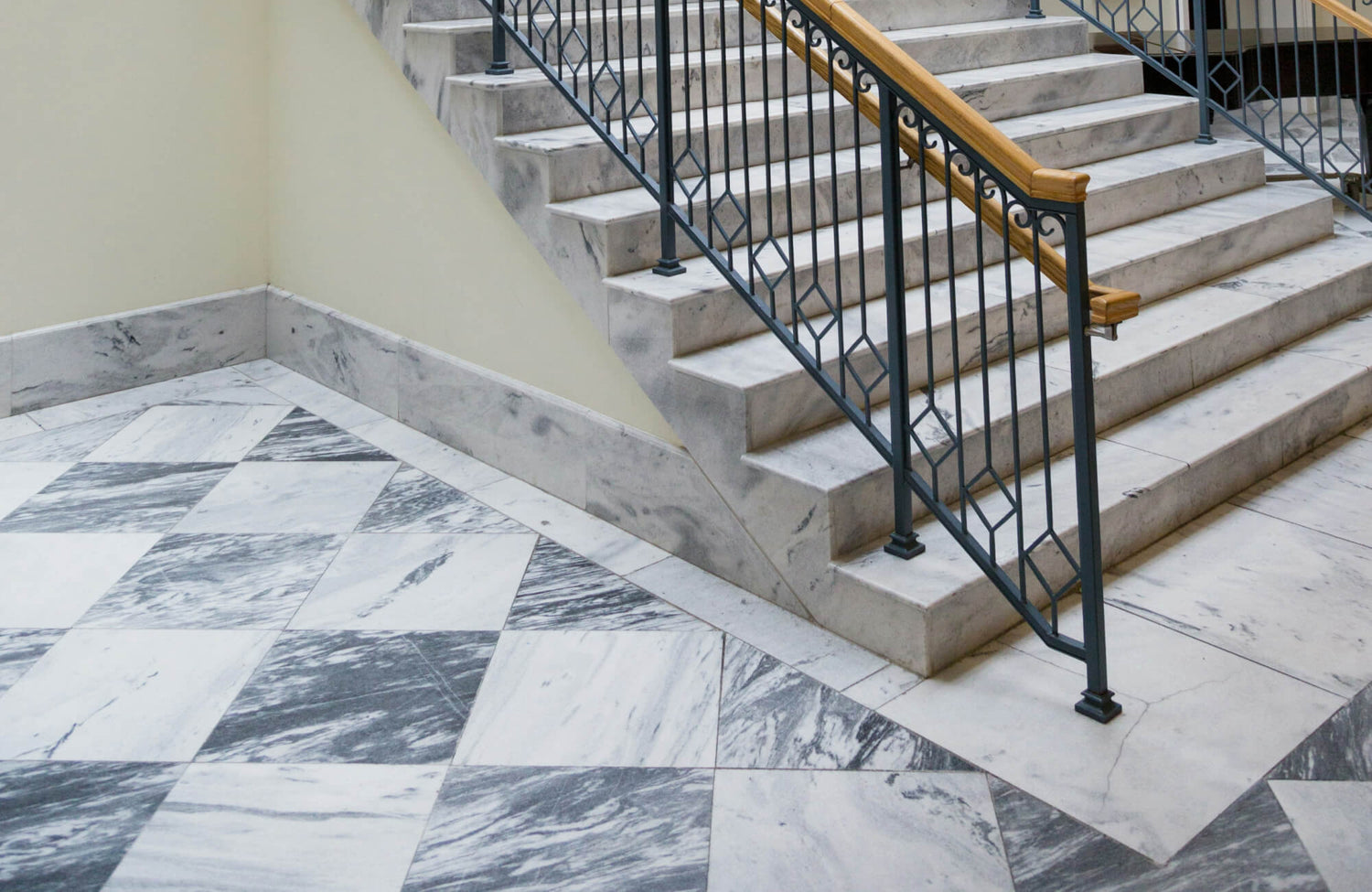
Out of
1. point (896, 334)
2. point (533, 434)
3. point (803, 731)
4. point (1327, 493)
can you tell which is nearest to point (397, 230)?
point (533, 434)

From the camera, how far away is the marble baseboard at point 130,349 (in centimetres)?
470

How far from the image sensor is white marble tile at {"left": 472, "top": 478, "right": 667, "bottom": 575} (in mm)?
3551

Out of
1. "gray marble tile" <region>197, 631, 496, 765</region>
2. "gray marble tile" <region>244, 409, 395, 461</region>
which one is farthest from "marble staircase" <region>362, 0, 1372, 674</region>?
"gray marble tile" <region>244, 409, 395, 461</region>

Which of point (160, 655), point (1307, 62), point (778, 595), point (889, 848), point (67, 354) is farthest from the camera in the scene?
point (1307, 62)

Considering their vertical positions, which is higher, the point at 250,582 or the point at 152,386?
the point at 152,386

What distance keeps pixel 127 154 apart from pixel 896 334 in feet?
10.5

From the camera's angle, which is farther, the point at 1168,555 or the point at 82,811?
the point at 1168,555

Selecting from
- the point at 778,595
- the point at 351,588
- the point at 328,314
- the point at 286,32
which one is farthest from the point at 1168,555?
the point at 286,32

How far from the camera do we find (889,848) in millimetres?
2330

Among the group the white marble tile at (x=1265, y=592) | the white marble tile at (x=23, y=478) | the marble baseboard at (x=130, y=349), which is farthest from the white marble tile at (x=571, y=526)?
the marble baseboard at (x=130, y=349)

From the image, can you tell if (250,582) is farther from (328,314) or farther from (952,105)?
(952,105)

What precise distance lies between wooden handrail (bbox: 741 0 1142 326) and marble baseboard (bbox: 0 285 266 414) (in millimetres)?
2933

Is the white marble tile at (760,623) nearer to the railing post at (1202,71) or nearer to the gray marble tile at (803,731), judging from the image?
the gray marble tile at (803,731)

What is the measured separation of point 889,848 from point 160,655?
1.73 meters
